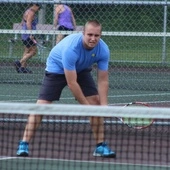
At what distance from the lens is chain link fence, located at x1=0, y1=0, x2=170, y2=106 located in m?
12.6

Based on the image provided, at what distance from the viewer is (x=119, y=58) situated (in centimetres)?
1323

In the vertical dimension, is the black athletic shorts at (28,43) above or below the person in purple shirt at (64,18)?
below

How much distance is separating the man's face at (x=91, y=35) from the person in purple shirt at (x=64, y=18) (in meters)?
3.51

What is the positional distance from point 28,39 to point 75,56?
4473 mm

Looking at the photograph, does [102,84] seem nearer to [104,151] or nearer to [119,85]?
[104,151]

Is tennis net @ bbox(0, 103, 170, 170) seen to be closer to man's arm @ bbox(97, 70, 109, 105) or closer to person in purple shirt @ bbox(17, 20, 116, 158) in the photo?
person in purple shirt @ bbox(17, 20, 116, 158)

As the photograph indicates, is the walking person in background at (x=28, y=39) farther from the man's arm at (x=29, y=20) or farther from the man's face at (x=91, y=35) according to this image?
the man's face at (x=91, y=35)

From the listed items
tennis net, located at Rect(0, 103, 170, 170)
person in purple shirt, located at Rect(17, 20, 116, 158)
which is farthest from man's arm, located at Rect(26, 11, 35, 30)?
person in purple shirt, located at Rect(17, 20, 116, 158)

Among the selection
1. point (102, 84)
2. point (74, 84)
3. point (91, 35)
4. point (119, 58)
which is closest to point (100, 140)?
point (102, 84)

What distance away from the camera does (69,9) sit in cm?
1288

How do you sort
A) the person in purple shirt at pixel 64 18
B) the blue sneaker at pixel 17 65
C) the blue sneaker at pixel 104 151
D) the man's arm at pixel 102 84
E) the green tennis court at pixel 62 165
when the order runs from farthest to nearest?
the blue sneaker at pixel 17 65 → the person in purple shirt at pixel 64 18 → the man's arm at pixel 102 84 → the blue sneaker at pixel 104 151 → the green tennis court at pixel 62 165

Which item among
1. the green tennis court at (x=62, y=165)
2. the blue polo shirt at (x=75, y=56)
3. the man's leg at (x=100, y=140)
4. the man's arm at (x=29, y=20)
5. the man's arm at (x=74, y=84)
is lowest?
the green tennis court at (x=62, y=165)

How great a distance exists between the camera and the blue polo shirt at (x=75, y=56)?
8.20 m

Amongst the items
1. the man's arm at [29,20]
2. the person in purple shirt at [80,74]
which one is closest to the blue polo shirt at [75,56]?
the person in purple shirt at [80,74]
